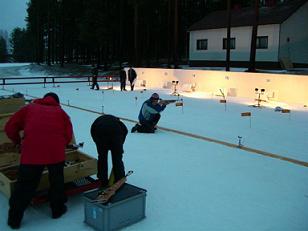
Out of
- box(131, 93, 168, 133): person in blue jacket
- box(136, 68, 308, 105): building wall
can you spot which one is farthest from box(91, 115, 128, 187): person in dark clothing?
box(136, 68, 308, 105): building wall

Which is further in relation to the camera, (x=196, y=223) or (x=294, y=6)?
(x=294, y=6)

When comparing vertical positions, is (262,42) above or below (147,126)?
above

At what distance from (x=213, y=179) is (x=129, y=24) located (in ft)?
133

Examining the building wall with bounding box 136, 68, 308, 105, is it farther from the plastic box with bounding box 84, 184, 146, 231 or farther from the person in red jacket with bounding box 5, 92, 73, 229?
the person in red jacket with bounding box 5, 92, 73, 229

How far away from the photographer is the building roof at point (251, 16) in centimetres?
2969

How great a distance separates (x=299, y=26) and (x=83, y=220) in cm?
2989

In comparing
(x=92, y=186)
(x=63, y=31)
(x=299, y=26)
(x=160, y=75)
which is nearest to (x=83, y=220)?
(x=92, y=186)

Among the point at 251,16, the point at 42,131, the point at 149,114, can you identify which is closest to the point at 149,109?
the point at 149,114

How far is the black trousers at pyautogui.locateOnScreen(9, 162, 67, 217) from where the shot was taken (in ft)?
13.9

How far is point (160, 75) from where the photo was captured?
24.2m

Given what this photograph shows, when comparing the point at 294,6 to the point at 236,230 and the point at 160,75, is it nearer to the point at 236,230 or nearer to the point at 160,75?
the point at 160,75

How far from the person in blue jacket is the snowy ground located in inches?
11.3

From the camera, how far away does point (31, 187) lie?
432cm

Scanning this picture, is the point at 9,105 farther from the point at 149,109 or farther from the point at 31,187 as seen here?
the point at 149,109
